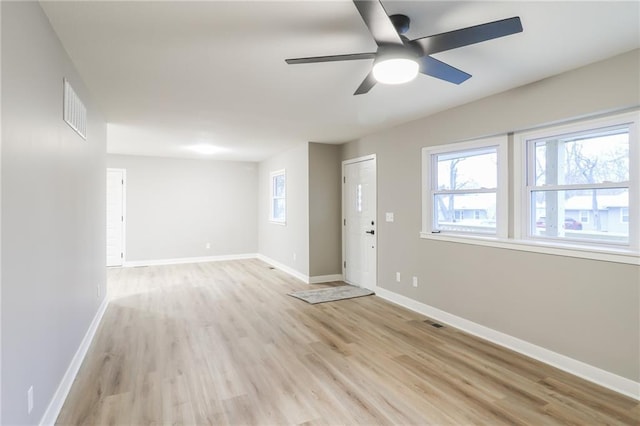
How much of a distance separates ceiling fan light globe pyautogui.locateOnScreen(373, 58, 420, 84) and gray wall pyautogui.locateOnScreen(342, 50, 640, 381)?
159 centimetres

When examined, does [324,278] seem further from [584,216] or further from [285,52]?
[285,52]

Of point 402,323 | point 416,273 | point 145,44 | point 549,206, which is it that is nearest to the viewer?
point 145,44

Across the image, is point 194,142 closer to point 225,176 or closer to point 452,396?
point 225,176

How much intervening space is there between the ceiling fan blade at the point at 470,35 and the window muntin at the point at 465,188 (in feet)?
5.94

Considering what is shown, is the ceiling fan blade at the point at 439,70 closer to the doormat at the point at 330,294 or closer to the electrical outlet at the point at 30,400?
the electrical outlet at the point at 30,400

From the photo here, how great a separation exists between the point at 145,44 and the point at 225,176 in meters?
5.82

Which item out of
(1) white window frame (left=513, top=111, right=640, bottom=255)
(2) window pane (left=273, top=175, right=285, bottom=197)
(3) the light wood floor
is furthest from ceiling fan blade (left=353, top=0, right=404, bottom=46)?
(2) window pane (left=273, top=175, right=285, bottom=197)

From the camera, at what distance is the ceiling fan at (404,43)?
1596 mm

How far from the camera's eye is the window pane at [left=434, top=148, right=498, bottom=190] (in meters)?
3.48

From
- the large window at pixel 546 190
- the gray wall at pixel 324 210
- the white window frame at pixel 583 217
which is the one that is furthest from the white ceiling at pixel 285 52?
the gray wall at pixel 324 210

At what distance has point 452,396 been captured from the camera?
2.32 metres

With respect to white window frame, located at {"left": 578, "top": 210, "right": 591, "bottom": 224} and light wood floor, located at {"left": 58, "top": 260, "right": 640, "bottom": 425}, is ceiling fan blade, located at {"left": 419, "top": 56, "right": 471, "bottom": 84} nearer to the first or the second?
white window frame, located at {"left": 578, "top": 210, "right": 591, "bottom": 224}

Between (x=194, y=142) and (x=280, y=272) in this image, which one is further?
(x=280, y=272)

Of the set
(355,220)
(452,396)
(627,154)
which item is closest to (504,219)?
(627,154)
